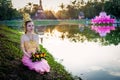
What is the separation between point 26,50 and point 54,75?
33.9 inches

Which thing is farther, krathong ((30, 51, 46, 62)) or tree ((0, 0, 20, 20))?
tree ((0, 0, 20, 20))

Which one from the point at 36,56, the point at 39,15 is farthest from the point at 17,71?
the point at 39,15

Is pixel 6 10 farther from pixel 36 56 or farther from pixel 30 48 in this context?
pixel 36 56

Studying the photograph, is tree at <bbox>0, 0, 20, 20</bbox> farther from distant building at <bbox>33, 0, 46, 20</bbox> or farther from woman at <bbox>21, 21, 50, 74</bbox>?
woman at <bbox>21, 21, 50, 74</bbox>

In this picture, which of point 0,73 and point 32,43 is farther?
point 32,43

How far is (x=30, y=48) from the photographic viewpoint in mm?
7434

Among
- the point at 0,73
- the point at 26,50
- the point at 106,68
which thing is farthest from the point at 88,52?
the point at 0,73

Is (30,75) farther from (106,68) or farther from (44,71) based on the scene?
(106,68)

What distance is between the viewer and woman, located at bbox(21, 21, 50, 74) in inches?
283

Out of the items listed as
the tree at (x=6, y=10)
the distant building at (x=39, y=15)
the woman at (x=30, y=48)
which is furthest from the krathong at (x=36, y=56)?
the distant building at (x=39, y=15)

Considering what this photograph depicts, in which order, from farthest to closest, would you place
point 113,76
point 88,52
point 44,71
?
point 88,52 → point 113,76 → point 44,71

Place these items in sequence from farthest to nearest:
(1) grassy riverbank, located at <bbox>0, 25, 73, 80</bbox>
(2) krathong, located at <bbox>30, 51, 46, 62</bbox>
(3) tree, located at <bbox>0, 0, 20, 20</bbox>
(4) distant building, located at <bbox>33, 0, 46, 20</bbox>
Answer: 1. (4) distant building, located at <bbox>33, 0, 46, 20</bbox>
2. (3) tree, located at <bbox>0, 0, 20, 20</bbox>
3. (2) krathong, located at <bbox>30, 51, 46, 62</bbox>
4. (1) grassy riverbank, located at <bbox>0, 25, 73, 80</bbox>

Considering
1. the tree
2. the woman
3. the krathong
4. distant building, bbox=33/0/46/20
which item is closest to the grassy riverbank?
the woman

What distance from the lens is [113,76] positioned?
7.90 metres
